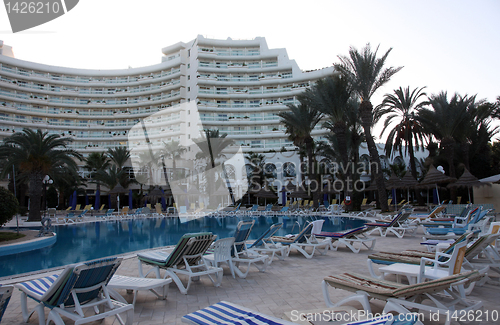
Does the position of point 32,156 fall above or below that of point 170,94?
below

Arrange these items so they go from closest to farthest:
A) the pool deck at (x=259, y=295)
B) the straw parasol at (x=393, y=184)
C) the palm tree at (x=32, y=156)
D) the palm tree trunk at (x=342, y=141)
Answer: the pool deck at (x=259, y=295) < the palm tree at (x=32, y=156) < the straw parasol at (x=393, y=184) < the palm tree trunk at (x=342, y=141)

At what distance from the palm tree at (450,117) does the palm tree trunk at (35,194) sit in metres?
25.4

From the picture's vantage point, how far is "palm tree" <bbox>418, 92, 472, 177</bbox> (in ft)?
71.5

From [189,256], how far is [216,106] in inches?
1797

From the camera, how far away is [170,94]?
51.2m

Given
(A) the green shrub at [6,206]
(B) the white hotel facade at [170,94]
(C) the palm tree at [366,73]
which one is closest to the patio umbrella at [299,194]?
(C) the palm tree at [366,73]

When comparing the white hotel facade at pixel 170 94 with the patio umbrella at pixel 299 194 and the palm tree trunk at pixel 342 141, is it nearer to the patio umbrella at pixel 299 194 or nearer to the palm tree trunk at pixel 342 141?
the patio umbrella at pixel 299 194

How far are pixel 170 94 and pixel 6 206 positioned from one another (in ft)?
143

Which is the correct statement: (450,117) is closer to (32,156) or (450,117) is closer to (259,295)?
(259,295)

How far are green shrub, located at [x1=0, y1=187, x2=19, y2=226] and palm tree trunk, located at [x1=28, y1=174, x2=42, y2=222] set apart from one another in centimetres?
1028

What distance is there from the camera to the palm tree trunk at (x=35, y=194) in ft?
62.2

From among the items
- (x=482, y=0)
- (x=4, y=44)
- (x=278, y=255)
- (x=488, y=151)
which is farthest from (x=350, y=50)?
(x=4, y=44)

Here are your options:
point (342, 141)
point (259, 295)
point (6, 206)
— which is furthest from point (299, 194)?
point (259, 295)

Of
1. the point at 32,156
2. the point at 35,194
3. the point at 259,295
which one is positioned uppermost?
the point at 32,156
